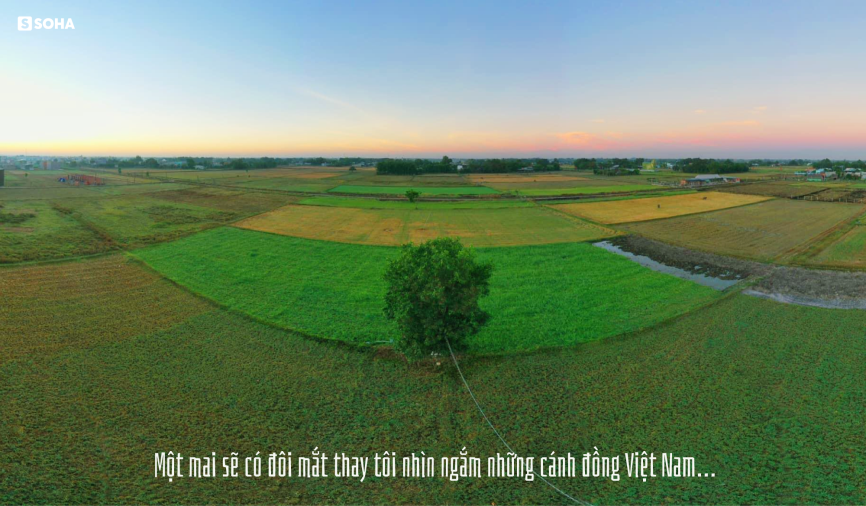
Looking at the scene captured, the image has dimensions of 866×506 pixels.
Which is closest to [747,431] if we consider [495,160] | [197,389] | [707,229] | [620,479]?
[620,479]

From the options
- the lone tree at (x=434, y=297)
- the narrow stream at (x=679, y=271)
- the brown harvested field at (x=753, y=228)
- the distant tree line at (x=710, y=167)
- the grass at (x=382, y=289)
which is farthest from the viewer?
the distant tree line at (x=710, y=167)

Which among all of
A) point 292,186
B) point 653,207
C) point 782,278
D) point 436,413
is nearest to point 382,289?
point 436,413

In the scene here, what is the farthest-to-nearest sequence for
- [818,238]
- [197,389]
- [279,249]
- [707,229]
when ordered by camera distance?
[707,229] < [818,238] < [279,249] < [197,389]

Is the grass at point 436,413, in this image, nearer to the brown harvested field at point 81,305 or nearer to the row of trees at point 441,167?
the brown harvested field at point 81,305

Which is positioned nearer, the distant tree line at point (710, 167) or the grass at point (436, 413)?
the grass at point (436, 413)

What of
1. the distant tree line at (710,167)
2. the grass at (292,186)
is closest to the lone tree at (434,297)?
the grass at (292,186)

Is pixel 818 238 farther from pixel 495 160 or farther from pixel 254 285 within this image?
pixel 495 160

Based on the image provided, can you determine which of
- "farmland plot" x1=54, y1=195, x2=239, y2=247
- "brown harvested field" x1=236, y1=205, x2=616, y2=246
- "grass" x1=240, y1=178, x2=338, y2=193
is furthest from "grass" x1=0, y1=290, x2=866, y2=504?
"grass" x1=240, y1=178, x2=338, y2=193
